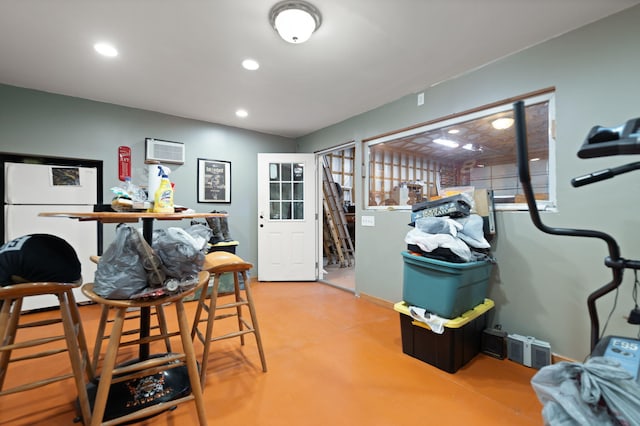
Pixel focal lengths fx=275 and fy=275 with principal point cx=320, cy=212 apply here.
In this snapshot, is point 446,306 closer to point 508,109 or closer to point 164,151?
point 508,109

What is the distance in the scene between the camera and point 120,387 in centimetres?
162

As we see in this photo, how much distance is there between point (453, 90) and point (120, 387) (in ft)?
11.3

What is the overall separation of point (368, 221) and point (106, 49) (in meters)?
3.02

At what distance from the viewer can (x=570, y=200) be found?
195 cm

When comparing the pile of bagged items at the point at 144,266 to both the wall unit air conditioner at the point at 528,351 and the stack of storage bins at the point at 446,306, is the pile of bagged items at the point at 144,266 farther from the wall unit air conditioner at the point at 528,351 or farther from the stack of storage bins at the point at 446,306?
the wall unit air conditioner at the point at 528,351

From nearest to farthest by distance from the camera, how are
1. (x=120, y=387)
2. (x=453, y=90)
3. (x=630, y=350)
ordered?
1. (x=630, y=350)
2. (x=120, y=387)
3. (x=453, y=90)

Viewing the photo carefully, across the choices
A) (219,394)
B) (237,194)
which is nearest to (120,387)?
(219,394)

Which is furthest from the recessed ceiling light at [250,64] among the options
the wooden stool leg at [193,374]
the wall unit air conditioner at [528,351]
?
the wall unit air conditioner at [528,351]

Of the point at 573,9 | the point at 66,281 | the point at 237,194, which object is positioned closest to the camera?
the point at 66,281

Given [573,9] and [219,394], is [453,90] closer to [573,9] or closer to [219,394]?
[573,9]

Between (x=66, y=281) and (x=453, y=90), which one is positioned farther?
(x=453, y=90)

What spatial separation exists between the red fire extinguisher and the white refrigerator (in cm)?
26

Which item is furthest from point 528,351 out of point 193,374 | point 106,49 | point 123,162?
point 123,162

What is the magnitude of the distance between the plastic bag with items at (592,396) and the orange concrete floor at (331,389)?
0.75 meters
